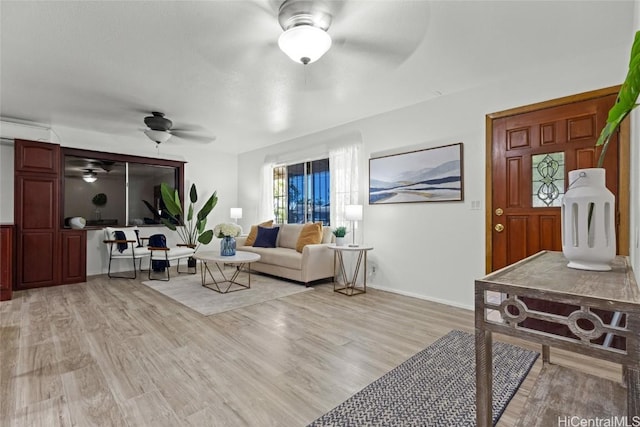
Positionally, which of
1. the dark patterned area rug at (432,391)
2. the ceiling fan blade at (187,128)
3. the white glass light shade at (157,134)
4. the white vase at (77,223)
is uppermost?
the ceiling fan blade at (187,128)

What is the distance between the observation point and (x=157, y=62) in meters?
2.83

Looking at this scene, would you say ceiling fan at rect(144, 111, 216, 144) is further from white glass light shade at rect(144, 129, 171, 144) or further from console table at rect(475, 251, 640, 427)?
console table at rect(475, 251, 640, 427)

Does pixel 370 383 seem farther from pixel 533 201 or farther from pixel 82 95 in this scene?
pixel 82 95

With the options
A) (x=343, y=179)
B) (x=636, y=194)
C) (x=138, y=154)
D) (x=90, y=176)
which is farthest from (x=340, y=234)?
(x=90, y=176)

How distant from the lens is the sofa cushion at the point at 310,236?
4754 mm

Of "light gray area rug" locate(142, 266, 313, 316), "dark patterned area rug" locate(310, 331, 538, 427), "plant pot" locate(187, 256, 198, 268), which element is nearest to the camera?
"dark patterned area rug" locate(310, 331, 538, 427)

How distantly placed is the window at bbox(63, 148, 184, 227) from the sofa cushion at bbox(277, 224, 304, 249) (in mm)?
2448

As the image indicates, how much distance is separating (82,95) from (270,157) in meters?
3.27

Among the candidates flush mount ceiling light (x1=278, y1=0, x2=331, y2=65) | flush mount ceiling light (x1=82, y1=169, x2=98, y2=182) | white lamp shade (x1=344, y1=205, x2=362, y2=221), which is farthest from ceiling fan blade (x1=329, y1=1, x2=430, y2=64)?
flush mount ceiling light (x1=82, y1=169, x2=98, y2=182)

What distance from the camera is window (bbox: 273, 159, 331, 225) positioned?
5375mm

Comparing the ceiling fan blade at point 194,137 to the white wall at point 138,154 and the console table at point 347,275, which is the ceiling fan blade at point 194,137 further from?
the console table at point 347,275

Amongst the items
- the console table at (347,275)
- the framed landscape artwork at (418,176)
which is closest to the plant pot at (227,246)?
the console table at (347,275)

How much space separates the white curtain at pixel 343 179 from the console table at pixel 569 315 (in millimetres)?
3556

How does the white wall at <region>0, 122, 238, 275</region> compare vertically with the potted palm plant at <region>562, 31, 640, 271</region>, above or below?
above
